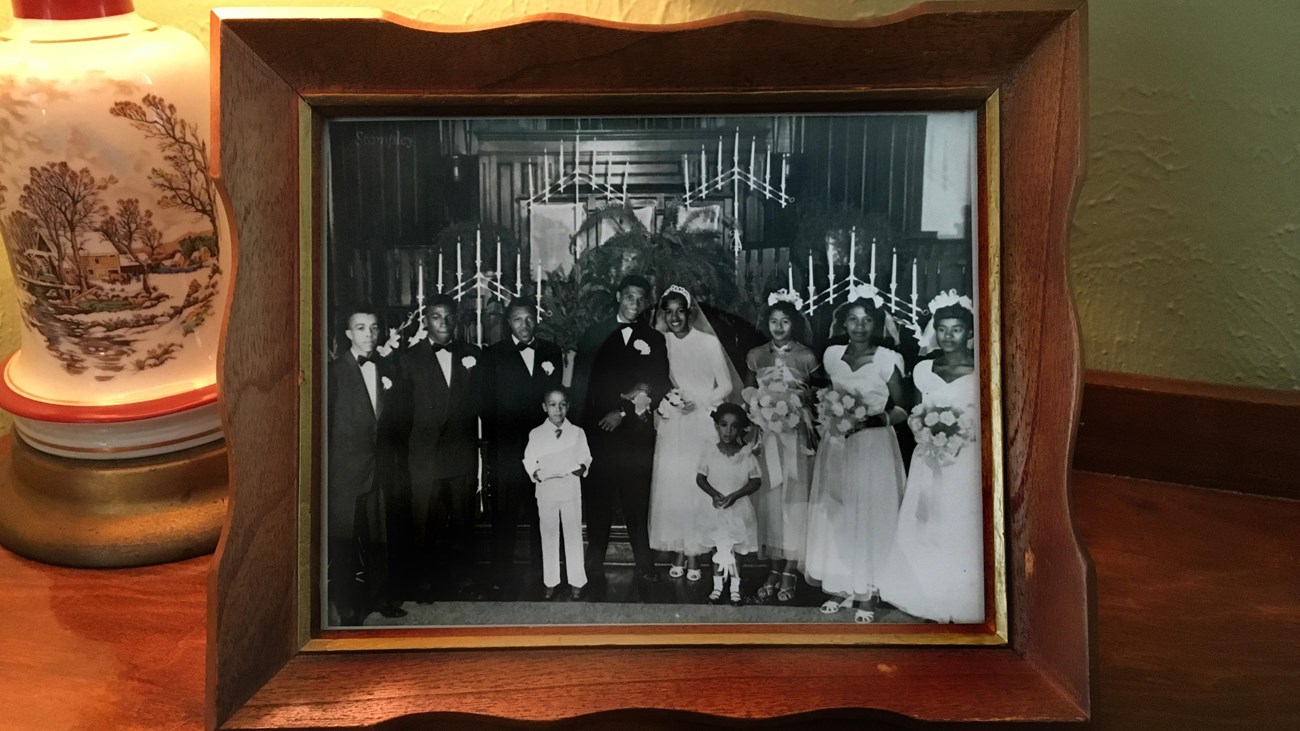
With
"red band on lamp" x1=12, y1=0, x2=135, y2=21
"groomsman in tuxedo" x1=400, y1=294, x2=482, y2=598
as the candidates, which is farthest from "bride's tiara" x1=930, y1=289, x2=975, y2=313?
"red band on lamp" x1=12, y1=0, x2=135, y2=21

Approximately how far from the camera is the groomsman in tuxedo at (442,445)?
0.54 metres

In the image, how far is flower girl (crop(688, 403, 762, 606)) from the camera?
0.55 metres

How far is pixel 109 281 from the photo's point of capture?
0.64m

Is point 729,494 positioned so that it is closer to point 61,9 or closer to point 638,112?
point 638,112

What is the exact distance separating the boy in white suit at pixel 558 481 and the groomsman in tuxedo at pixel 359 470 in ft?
0.25

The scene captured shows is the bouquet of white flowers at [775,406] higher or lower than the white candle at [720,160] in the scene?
lower

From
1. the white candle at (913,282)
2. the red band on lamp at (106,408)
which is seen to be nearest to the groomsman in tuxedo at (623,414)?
the white candle at (913,282)

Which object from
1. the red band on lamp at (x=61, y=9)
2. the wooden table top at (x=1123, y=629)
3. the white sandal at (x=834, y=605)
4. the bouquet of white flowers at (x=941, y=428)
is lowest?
the wooden table top at (x=1123, y=629)

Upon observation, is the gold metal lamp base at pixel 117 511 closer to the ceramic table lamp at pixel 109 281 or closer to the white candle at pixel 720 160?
the ceramic table lamp at pixel 109 281

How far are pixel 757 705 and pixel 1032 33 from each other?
0.34m

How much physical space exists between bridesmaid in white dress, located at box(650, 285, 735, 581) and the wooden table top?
0.09 m

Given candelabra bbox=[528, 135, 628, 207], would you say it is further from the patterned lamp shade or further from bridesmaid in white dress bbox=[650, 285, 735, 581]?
the patterned lamp shade

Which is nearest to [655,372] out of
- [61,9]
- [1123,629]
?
[1123,629]

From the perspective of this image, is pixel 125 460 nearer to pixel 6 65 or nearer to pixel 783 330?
pixel 6 65
